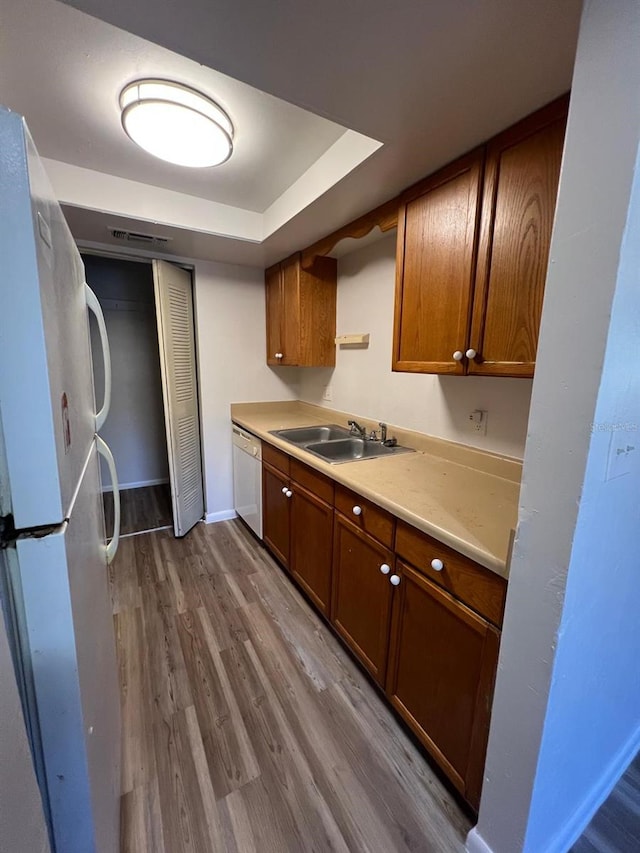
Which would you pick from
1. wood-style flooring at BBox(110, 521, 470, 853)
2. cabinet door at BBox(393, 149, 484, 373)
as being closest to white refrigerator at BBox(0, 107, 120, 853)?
wood-style flooring at BBox(110, 521, 470, 853)

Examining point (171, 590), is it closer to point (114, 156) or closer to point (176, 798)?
point (176, 798)

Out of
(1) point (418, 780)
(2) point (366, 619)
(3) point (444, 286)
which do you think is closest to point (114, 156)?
(3) point (444, 286)

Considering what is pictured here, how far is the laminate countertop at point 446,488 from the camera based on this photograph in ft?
3.41

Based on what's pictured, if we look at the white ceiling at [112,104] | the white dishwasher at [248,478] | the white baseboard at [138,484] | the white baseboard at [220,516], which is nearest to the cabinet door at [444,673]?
the white dishwasher at [248,478]

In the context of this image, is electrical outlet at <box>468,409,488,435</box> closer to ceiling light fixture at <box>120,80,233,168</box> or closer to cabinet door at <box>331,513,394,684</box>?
cabinet door at <box>331,513,394,684</box>

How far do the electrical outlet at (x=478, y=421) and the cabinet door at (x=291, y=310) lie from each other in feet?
4.42

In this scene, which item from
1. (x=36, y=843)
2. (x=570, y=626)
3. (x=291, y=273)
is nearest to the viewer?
(x=36, y=843)

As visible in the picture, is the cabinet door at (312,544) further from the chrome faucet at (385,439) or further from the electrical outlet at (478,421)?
the electrical outlet at (478,421)

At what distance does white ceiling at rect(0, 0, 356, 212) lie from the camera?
1062 millimetres

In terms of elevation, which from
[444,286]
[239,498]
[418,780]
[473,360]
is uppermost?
[444,286]

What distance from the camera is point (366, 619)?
1509 millimetres

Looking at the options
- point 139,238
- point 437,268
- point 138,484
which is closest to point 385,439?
point 437,268

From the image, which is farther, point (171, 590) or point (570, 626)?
point (171, 590)

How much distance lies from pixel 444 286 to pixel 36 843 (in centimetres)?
167
